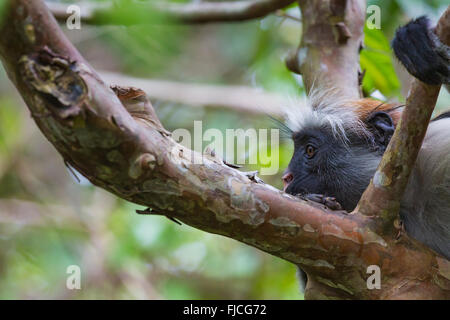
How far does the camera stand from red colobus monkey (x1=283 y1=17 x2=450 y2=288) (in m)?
3.06

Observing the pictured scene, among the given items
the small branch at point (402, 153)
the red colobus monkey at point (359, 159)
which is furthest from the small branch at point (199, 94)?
the small branch at point (402, 153)

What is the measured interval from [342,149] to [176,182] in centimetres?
151

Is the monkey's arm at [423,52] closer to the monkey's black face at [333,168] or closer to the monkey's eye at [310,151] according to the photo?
the monkey's black face at [333,168]

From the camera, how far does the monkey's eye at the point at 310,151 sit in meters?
3.43

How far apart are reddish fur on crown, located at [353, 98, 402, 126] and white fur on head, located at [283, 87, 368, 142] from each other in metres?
0.03

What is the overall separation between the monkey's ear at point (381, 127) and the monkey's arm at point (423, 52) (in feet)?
2.35

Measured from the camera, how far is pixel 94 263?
6.18 m

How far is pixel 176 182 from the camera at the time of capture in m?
2.15

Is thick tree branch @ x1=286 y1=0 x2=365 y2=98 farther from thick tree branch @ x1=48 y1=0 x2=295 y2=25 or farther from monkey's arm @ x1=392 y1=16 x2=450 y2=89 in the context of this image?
monkey's arm @ x1=392 y1=16 x2=450 y2=89

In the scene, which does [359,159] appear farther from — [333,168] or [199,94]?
[199,94]

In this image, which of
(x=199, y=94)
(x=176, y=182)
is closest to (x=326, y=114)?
(x=176, y=182)

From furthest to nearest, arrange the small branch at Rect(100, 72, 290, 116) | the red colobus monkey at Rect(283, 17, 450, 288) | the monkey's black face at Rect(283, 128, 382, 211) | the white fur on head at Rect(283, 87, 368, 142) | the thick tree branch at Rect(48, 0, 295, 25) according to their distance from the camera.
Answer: the small branch at Rect(100, 72, 290, 116) < the thick tree branch at Rect(48, 0, 295, 25) < the white fur on head at Rect(283, 87, 368, 142) < the monkey's black face at Rect(283, 128, 382, 211) < the red colobus monkey at Rect(283, 17, 450, 288)

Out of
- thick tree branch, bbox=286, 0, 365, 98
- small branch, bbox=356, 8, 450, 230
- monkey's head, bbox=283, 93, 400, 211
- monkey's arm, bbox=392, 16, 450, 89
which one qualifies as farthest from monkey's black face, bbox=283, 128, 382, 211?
monkey's arm, bbox=392, 16, 450, 89
